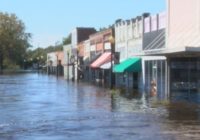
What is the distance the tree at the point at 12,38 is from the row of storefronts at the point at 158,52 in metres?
84.2

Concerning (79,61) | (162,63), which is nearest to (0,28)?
(79,61)

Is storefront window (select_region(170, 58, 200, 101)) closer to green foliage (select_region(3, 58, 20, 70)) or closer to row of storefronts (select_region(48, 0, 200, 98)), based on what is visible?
row of storefronts (select_region(48, 0, 200, 98))

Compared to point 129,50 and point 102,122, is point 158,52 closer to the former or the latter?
point 102,122

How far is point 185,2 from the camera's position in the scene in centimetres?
3881

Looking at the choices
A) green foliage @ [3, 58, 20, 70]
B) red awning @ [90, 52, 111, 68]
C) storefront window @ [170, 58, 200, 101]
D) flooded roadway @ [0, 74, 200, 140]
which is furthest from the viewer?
green foliage @ [3, 58, 20, 70]

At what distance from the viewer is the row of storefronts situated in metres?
37.4

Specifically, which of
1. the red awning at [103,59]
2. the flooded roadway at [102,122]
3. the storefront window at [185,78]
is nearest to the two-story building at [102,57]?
the red awning at [103,59]

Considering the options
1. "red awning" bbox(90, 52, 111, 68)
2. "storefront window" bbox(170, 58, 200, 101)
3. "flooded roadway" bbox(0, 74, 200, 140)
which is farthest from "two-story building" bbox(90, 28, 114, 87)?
"flooded roadway" bbox(0, 74, 200, 140)

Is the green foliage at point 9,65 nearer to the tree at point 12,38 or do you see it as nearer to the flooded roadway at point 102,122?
the tree at point 12,38

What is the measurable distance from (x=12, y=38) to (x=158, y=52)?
407ft

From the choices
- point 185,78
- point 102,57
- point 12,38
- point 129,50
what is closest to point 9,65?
point 12,38

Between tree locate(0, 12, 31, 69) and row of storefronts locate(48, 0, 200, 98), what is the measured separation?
3315 inches

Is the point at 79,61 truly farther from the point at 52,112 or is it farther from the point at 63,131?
the point at 63,131

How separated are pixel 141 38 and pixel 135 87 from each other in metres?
4.48
